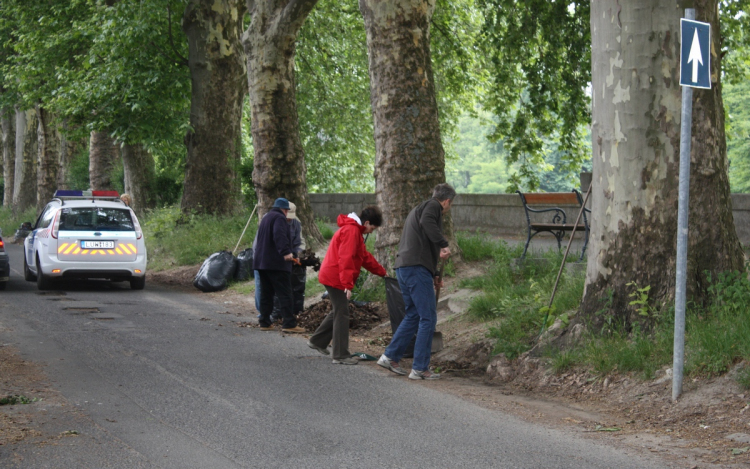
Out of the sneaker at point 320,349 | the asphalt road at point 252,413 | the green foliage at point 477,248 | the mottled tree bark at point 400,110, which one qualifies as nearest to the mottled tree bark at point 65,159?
the green foliage at point 477,248

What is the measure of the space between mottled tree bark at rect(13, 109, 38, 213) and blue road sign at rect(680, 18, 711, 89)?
36.6m

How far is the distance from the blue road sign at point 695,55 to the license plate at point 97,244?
39.0ft

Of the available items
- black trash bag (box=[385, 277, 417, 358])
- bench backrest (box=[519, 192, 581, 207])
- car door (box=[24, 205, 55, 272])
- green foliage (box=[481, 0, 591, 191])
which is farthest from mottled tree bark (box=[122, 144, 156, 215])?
black trash bag (box=[385, 277, 417, 358])

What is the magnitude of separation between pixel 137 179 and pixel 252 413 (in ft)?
69.6

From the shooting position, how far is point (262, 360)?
29.4 feet

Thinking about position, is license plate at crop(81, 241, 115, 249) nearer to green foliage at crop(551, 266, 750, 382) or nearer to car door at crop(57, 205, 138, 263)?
car door at crop(57, 205, 138, 263)

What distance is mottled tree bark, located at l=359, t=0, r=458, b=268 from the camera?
1284cm

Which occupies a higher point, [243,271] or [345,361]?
[243,271]

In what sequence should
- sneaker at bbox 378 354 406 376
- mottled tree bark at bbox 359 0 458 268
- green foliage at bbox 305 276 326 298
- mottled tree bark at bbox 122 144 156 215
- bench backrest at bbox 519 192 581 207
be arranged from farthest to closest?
mottled tree bark at bbox 122 144 156 215 → green foliage at bbox 305 276 326 298 → mottled tree bark at bbox 359 0 458 268 → bench backrest at bbox 519 192 581 207 → sneaker at bbox 378 354 406 376

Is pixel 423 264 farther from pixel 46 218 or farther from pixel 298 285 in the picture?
pixel 46 218

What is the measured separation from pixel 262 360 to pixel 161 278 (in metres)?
10.8

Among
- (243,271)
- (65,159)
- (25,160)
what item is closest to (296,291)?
(243,271)

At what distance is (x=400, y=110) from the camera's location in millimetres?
12914

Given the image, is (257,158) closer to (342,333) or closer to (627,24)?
(342,333)
